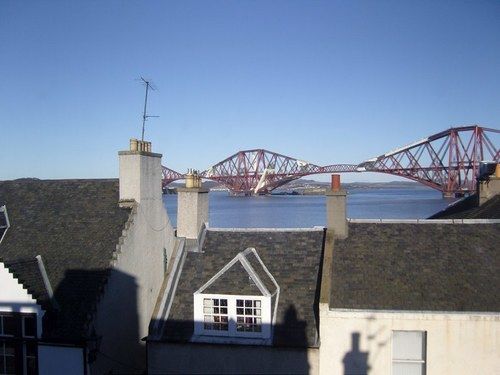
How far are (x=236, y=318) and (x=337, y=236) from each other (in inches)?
142

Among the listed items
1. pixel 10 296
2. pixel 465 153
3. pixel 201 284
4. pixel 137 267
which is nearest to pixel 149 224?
pixel 137 267

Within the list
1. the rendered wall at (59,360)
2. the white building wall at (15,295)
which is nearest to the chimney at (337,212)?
the rendered wall at (59,360)

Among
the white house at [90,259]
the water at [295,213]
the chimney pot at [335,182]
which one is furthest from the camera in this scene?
the water at [295,213]

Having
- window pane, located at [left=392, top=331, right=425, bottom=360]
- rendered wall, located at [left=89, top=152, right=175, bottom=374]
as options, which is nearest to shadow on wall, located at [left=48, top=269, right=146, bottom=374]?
rendered wall, located at [left=89, top=152, right=175, bottom=374]

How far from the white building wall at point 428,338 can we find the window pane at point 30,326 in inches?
240

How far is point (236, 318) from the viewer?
1089cm

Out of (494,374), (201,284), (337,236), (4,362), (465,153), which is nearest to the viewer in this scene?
(494,374)

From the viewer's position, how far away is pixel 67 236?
41.7ft

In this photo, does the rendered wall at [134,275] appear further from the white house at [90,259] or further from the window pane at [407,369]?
the window pane at [407,369]

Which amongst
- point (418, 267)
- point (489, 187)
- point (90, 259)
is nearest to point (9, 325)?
point (90, 259)

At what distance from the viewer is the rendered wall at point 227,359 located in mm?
10453

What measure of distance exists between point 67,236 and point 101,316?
2573mm

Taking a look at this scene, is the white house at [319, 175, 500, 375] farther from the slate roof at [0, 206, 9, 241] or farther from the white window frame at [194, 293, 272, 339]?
the slate roof at [0, 206, 9, 241]

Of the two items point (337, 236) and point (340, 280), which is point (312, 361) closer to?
point (340, 280)
